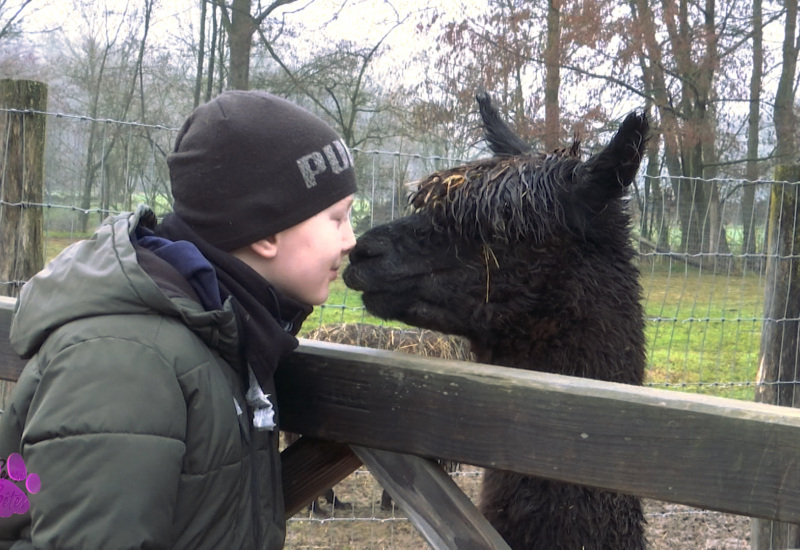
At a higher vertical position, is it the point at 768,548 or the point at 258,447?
the point at 258,447

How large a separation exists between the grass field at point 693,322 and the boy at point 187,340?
336 centimetres

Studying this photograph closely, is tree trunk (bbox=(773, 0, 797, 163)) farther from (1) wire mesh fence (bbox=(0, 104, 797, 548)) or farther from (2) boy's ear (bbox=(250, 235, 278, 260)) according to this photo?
(2) boy's ear (bbox=(250, 235, 278, 260))

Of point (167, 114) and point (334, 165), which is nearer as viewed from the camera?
point (334, 165)

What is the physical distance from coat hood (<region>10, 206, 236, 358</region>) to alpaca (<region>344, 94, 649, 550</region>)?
102 centimetres

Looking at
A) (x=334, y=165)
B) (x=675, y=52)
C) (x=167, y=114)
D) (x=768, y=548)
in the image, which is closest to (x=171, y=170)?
(x=334, y=165)

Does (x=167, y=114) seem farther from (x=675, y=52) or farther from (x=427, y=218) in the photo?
(x=427, y=218)

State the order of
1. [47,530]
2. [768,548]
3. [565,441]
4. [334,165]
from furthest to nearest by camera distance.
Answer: [768,548], [334,165], [565,441], [47,530]

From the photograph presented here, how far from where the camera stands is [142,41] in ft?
55.4

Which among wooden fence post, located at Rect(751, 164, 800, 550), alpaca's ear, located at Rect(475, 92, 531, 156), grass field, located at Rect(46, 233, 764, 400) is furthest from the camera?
grass field, located at Rect(46, 233, 764, 400)

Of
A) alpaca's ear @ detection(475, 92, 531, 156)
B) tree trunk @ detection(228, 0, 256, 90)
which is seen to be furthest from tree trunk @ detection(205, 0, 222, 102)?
alpaca's ear @ detection(475, 92, 531, 156)

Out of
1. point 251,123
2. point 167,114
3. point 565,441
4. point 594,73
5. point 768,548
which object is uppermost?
point 594,73

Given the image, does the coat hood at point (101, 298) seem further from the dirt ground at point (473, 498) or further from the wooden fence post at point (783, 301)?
the wooden fence post at point (783, 301)

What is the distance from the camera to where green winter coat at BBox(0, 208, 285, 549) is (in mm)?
1169

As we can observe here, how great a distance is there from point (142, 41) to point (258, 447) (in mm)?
17127
